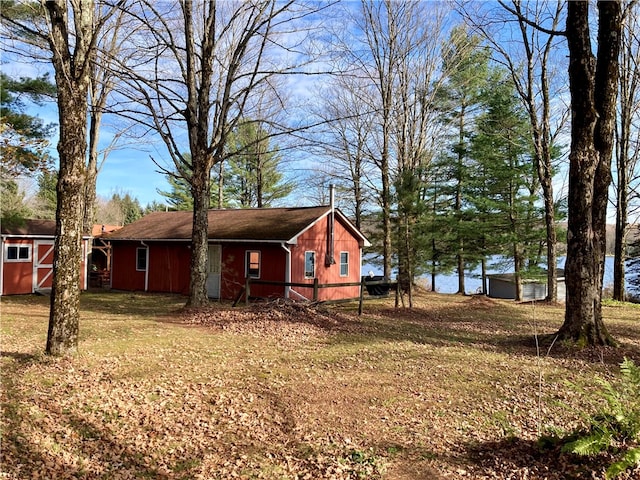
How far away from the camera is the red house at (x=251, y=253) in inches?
713

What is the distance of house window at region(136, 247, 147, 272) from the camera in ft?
70.8

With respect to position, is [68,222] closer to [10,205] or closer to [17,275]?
[17,275]

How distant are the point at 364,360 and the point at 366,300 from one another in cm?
1065

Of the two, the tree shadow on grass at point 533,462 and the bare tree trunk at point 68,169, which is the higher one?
the bare tree trunk at point 68,169

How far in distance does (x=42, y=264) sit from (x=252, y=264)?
28.4 ft

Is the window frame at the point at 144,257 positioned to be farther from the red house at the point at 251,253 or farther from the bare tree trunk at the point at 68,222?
the bare tree trunk at the point at 68,222

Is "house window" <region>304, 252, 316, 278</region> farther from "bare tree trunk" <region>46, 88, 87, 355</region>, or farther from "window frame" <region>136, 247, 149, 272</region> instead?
"bare tree trunk" <region>46, 88, 87, 355</region>

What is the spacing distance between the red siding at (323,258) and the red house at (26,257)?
988cm

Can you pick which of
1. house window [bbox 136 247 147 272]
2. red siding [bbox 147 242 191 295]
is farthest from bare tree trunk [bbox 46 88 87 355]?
house window [bbox 136 247 147 272]

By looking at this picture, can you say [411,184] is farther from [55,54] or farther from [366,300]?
[55,54]

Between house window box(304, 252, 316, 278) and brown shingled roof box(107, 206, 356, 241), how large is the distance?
1.48 metres

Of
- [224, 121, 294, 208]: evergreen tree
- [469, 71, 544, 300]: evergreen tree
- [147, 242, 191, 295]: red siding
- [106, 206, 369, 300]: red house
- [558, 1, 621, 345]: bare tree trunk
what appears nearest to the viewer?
[558, 1, 621, 345]: bare tree trunk

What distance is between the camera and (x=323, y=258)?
19.8 m

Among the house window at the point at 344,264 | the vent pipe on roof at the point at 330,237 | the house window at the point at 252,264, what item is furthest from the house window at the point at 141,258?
the house window at the point at 344,264
